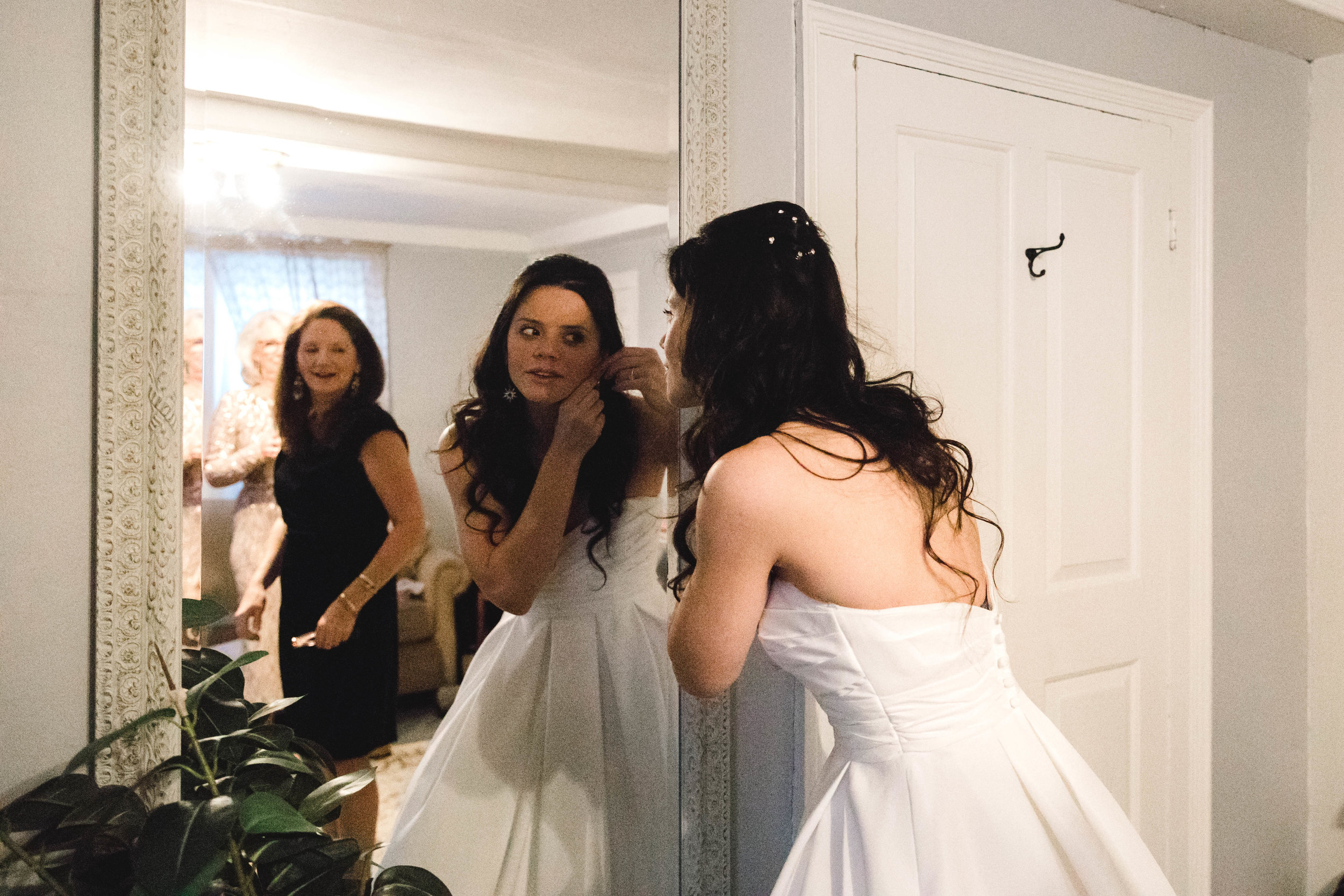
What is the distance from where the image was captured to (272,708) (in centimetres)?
106

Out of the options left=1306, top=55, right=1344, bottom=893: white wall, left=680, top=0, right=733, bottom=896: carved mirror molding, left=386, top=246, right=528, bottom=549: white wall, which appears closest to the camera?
left=386, top=246, right=528, bottom=549: white wall

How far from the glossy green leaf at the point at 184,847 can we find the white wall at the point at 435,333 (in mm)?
419

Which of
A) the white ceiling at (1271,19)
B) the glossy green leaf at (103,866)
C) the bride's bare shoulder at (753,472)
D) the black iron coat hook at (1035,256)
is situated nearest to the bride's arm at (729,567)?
the bride's bare shoulder at (753,472)

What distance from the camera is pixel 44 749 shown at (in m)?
1.03

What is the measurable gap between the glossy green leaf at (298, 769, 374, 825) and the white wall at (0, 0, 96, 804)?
30cm

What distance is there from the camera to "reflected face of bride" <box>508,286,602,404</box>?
1.23 m

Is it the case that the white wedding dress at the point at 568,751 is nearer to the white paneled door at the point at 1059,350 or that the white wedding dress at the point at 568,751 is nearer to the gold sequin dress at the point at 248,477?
the gold sequin dress at the point at 248,477

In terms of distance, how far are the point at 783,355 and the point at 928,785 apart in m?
0.58

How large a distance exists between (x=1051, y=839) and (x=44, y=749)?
48.7 inches

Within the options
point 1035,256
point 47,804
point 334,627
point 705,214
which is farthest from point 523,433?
point 1035,256

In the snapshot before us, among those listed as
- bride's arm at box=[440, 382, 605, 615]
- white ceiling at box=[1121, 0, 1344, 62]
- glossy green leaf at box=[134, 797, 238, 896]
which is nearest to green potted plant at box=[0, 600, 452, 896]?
glossy green leaf at box=[134, 797, 238, 896]

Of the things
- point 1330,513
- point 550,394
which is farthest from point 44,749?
point 1330,513

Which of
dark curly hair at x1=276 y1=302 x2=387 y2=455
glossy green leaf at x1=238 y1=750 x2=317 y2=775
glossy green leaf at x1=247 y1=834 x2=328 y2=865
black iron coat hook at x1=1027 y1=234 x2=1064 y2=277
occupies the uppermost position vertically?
black iron coat hook at x1=1027 y1=234 x2=1064 y2=277

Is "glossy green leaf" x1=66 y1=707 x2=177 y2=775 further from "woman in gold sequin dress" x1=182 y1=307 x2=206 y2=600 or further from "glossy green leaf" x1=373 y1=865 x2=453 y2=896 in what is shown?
"glossy green leaf" x1=373 y1=865 x2=453 y2=896
